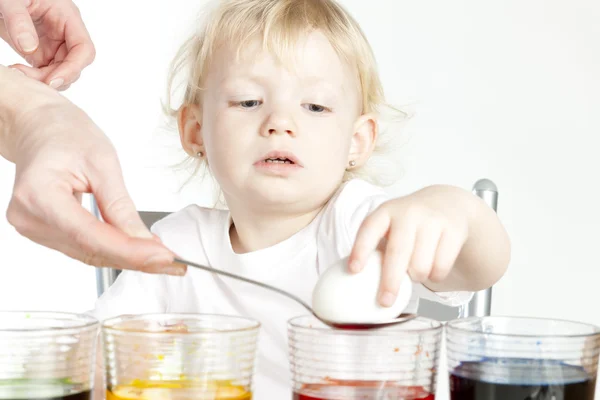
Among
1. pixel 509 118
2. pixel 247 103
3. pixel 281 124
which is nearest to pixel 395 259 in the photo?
pixel 281 124

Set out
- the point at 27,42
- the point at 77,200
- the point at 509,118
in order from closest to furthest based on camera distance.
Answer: the point at 77,200
the point at 27,42
the point at 509,118

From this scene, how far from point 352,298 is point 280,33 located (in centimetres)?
67

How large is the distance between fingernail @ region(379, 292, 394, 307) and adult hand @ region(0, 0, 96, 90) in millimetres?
720

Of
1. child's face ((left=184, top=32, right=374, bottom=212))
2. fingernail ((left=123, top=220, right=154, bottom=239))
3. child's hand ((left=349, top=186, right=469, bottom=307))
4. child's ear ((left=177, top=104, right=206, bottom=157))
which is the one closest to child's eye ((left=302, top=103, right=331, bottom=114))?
child's face ((left=184, top=32, right=374, bottom=212))

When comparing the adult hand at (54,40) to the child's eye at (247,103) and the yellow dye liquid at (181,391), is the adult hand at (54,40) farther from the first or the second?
the yellow dye liquid at (181,391)

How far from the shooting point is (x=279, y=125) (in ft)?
3.97

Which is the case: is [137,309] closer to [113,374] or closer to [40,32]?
[40,32]

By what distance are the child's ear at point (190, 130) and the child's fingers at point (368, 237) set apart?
2.38 ft

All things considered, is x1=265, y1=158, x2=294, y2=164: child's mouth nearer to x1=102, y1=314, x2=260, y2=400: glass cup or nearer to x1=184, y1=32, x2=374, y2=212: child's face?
x1=184, y1=32, x2=374, y2=212: child's face

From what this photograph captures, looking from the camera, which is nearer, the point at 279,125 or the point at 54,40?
the point at 279,125

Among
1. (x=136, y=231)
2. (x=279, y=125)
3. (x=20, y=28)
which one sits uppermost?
(x=20, y=28)

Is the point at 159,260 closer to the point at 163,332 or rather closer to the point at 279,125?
the point at 163,332

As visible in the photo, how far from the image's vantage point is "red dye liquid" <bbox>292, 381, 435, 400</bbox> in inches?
24.2

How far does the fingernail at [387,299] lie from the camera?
28.8 inches
